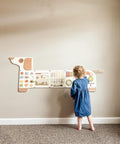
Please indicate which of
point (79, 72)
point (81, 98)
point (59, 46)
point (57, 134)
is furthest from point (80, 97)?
point (59, 46)

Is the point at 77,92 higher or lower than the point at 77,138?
higher

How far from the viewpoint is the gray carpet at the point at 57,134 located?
1307mm

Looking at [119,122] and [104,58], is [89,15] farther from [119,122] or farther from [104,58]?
[119,122]

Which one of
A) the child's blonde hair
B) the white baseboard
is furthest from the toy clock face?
the white baseboard

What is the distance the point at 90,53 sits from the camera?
1.78 meters

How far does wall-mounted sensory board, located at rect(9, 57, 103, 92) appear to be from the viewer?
1.73 metres

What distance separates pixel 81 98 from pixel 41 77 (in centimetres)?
68

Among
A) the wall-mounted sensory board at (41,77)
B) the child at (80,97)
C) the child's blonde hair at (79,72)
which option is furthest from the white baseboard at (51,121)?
the child's blonde hair at (79,72)

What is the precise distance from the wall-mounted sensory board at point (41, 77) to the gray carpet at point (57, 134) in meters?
0.57

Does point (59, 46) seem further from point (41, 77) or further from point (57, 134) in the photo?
point (57, 134)

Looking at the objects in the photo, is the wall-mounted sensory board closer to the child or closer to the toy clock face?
the toy clock face

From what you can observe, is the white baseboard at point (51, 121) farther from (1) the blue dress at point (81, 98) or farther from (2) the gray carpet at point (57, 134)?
(1) the blue dress at point (81, 98)

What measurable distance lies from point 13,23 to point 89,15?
1.22 meters

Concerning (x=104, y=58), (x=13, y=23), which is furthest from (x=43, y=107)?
(x=13, y=23)
